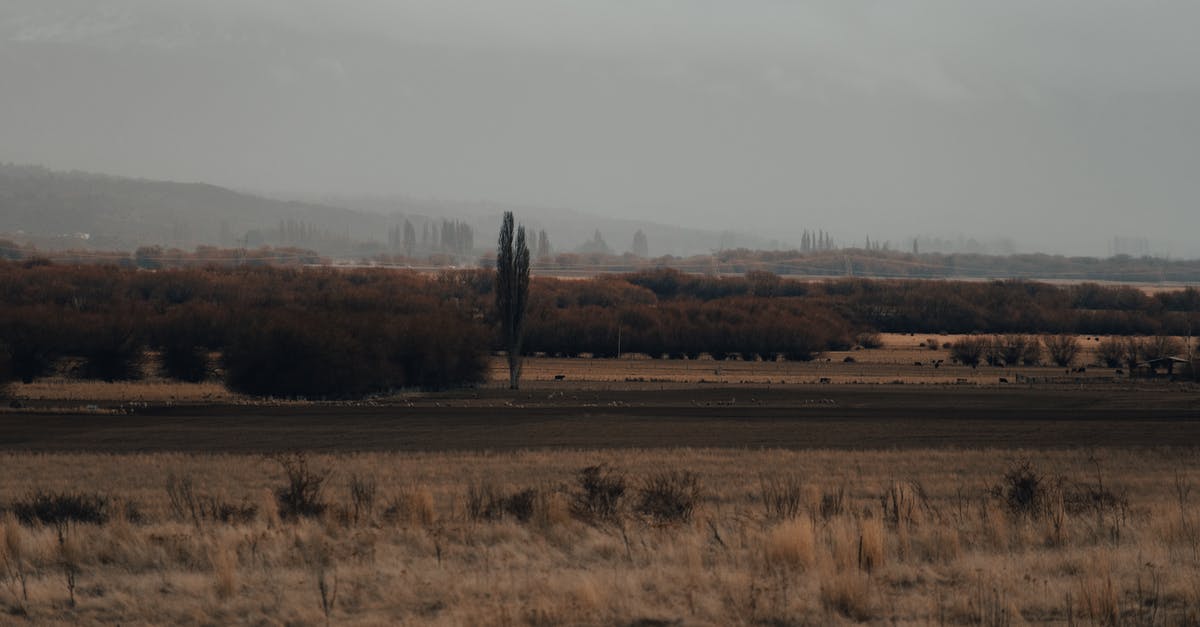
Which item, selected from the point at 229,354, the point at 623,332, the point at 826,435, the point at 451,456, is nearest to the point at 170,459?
the point at 451,456

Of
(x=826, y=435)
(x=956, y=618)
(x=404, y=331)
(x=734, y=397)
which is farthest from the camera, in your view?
(x=404, y=331)

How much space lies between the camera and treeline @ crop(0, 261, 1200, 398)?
74.6 metres

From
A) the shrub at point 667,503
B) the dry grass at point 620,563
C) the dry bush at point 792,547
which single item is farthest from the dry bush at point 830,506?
the dry bush at point 792,547

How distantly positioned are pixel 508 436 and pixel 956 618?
3438cm

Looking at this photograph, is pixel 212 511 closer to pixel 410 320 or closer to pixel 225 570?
pixel 225 570

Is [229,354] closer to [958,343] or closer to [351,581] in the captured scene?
[351,581]

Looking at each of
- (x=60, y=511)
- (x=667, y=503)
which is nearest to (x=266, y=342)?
(x=60, y=511)

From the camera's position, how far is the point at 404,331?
80.2 m

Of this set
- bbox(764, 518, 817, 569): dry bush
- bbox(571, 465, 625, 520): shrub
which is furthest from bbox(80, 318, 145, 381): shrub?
bbox(764, 518, 817, 569): dry bush

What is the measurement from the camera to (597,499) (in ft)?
73.0

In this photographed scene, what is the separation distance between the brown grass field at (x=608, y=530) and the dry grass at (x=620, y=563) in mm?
52

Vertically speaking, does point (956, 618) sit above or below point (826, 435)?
above

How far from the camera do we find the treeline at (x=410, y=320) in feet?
245

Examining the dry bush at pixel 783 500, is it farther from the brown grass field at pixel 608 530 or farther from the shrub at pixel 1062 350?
the shrub at pixel 1062 350
